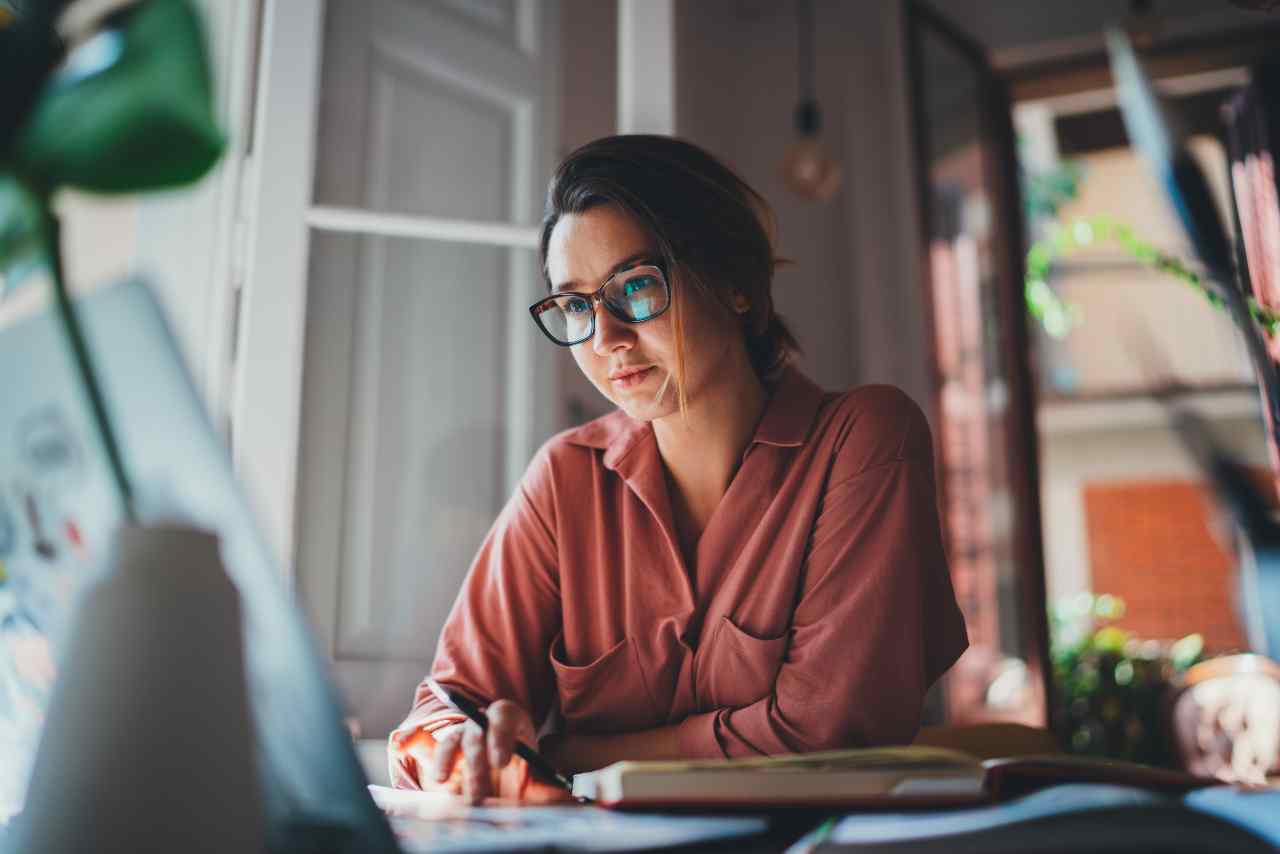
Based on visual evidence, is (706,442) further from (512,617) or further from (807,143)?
(807,143)

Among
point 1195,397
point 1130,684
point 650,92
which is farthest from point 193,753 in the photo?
point 1195,397

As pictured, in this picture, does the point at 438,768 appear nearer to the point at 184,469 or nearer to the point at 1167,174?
the point at 184,469

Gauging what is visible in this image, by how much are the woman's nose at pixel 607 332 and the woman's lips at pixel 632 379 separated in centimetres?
4

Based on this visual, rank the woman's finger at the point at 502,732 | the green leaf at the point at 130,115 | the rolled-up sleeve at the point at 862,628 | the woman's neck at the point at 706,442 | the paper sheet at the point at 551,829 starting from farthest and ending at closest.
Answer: the woman's neck at the point at 706,442 → the rolled-up sleeve at the point at 862,628 → the woman's finger at the point at 502,732 → the paper sheet at the point at 551,829 → the green leaf at the point at 130,115

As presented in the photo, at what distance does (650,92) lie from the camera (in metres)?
1.60

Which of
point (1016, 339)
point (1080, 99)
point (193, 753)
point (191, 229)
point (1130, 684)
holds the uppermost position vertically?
point (1080, 99)

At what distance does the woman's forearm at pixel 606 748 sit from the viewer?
3.23 ft

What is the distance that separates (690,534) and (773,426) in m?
0.15

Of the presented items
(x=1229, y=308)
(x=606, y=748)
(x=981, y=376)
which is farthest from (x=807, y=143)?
(x=606, y=748)

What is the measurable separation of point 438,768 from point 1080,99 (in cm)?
391

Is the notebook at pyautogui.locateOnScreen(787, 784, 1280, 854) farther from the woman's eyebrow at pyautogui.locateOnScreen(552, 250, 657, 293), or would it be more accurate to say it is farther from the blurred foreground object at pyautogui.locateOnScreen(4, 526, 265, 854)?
the woman's eyebrow at pyautogui.locateOnScreen(552, 250, 657, 293)

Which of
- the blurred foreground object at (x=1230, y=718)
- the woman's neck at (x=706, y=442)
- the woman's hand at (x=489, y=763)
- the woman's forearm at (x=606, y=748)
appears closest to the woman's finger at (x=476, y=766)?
the woman's hand at (x=489, y=763)

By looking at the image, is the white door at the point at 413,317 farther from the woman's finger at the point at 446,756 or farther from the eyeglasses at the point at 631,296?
the woman's finger at the point at 446,756

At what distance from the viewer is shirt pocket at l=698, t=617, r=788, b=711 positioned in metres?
1.00
